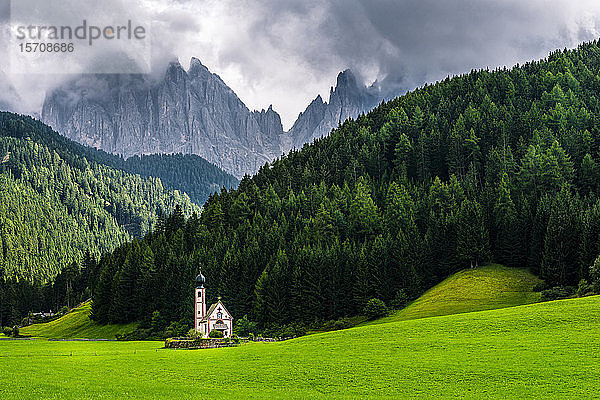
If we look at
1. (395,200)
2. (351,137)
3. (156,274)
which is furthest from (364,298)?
(351,137)

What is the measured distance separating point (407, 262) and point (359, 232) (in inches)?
1011

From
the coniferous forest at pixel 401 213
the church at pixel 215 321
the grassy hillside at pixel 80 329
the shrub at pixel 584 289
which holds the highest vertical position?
the coniferous forest at pixel 401 213

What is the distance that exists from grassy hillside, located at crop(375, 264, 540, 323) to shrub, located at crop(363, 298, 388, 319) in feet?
7.30

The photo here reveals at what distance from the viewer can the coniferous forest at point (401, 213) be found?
100 m

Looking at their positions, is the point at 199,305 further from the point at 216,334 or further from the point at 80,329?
the point at 80,329

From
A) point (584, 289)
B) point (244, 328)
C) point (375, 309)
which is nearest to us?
point (584, 289)

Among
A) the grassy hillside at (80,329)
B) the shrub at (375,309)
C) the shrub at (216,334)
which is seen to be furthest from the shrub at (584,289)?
the grassy hillside at (80,329)

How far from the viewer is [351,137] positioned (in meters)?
174

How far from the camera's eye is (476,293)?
87.1 m

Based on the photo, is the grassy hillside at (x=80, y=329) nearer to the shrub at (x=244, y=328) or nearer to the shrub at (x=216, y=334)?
the shrub at (x=244, y=328)

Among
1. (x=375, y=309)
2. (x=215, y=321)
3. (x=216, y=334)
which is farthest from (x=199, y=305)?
(x=375, y=309)

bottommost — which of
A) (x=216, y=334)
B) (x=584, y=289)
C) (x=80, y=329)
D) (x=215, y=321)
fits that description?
(x=80, y=329)

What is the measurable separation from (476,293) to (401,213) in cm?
4002

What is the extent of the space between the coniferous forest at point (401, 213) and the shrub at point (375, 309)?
544 centimetres
